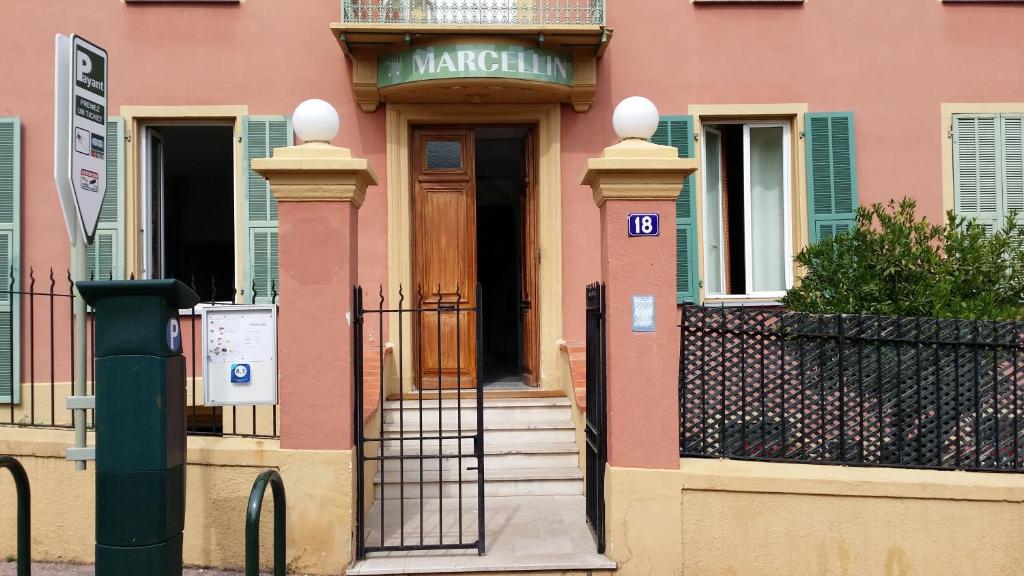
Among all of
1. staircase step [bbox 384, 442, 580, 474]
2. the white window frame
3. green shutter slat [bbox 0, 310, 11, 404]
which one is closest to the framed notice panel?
staircase step [bbox 384, 442, 580, 474]

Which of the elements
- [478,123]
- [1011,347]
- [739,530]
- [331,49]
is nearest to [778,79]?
[478,123]

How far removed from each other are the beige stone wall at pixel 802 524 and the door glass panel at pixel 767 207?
12.1 ft

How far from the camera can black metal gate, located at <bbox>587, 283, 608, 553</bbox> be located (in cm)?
546

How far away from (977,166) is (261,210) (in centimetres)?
720

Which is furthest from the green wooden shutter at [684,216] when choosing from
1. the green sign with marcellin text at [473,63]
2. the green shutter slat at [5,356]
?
the green shutter slat at [5,356]

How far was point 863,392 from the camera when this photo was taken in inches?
220

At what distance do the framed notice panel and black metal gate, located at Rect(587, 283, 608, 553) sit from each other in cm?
206

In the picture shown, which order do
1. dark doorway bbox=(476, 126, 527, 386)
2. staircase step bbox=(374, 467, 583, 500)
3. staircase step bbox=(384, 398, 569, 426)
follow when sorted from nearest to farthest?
staircase step bbox=(374, 467, 583, 500), staircase step bbox=(384, 398, 569, 426), dark doorway bbox=(476, 126, 527, 386)

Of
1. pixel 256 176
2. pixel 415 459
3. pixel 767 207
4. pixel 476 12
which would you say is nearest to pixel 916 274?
pixel 767 207

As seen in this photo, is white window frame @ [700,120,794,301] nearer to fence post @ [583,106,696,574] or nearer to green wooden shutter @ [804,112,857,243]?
green wooden shutter @ [804,112,857,243]

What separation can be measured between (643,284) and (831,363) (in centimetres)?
144

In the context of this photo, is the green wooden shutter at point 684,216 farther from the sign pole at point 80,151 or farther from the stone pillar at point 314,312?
the sign pole at point 80,151

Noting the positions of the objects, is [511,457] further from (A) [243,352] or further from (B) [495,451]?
(A) [243,352]

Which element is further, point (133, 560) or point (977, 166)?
point (977, 166)
